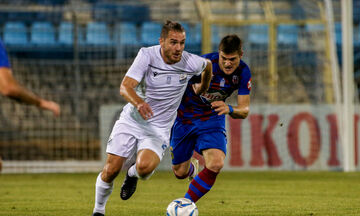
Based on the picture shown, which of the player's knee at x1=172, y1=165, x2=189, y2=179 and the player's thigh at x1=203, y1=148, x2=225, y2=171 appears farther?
the player's knee at x1=172, y1=165, x2=189, y2=179

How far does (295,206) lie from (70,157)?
10.1m

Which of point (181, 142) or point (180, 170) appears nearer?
point (181, 142)

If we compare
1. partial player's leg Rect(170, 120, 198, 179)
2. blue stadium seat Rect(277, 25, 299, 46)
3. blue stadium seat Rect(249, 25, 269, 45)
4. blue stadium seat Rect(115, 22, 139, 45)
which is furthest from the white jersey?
blue stadium seat Rect(277, 25, 299, 46)

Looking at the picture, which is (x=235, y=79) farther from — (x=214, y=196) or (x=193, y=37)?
(x=193, y=37)

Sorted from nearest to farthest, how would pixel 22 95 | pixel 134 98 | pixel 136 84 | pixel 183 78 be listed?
pixel 22 95
pixel 134 98
pixel 136 84
pixel 183 78

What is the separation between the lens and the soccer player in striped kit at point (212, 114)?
23.1 feet

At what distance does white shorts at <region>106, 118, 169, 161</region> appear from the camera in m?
6.50

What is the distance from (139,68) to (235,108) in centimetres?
125

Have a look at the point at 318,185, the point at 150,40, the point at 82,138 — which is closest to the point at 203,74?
the point at 318,185

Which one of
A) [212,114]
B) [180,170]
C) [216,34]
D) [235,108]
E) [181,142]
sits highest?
[216,34]

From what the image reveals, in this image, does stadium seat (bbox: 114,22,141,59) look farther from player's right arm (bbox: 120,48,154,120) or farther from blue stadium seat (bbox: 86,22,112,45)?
player's right arm (bbox: 120,48,154,120)

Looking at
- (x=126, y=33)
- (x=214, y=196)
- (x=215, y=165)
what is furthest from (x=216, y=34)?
(x=215, y=165)

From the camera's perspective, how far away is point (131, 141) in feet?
21.5

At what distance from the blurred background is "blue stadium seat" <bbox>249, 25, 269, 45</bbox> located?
30mm
